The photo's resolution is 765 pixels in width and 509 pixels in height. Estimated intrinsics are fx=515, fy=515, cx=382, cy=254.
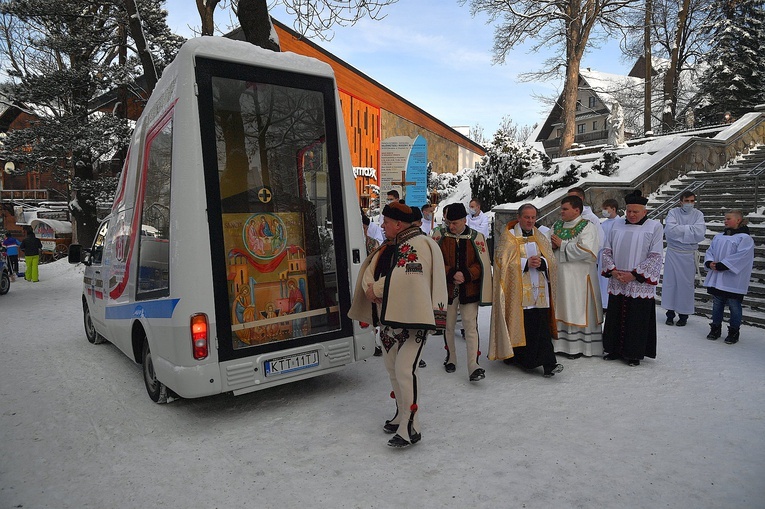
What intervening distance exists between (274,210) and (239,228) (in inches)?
15.5

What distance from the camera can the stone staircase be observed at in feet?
26.6

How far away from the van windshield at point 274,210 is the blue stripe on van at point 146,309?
49 cm

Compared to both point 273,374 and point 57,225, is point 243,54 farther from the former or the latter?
point 57,225

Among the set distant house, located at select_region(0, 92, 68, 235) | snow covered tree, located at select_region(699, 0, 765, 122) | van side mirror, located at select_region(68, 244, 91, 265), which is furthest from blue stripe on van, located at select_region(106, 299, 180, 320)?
distant house, located at select_region(0, 92, 68, 235)

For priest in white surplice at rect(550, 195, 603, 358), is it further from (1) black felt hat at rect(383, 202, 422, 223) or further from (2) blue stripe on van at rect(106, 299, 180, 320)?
(2) blue stripe on van at rect(106, 299, 180, 320)

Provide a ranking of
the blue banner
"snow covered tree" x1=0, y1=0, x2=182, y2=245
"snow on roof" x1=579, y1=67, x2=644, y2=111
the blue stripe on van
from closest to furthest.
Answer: the blue stripe on van
the blue banner
"snow covered tree" x1=0, y1=0, x2=182, y2=245
"snow on roof" x1=579, y1=67, x2=644, y2=111

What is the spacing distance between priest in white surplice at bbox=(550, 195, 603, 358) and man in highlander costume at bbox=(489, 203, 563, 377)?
0.39m

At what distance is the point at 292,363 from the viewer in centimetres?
460

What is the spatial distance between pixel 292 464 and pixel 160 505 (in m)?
0.89

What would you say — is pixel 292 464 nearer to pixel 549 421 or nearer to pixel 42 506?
pixel 42 506

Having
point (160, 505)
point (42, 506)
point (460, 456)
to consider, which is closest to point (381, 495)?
point (460, 456)

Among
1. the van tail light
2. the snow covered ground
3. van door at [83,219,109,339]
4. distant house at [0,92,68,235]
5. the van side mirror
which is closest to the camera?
the snow covered ground

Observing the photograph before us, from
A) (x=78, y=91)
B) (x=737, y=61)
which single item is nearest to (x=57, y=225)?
(x=78, y=91)

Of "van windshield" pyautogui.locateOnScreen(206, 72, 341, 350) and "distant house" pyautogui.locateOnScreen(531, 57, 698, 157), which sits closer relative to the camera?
"van windshield" pyautogui.locateOnScreen(206, 72, 341, 350)
